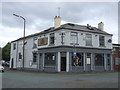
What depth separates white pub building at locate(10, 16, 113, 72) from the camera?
3048 centimetres

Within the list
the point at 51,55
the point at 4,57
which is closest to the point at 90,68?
the point at 51,55

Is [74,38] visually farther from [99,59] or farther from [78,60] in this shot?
[99,59]

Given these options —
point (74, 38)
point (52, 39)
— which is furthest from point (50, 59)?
point (74, 38)

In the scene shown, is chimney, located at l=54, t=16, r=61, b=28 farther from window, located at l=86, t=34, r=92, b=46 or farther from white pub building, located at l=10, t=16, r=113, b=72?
window, located at l=86, t=34, r=92, b=46

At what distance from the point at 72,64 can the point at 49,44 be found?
5389 mm

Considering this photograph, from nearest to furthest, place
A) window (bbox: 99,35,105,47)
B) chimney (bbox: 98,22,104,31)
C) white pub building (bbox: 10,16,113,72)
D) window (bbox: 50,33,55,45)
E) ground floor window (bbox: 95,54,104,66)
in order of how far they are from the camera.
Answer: white pub building (bbox: 10,16,113,72) < window (bbox: 50,33,55,45) < ground floor window (bbox: 95,54,104,66) < window (bbox: 99,35,105,47) < chimney (bbox: 98,22,104,31)

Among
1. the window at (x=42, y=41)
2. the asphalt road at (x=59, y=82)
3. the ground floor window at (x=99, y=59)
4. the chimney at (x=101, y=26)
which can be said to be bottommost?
the asphalt road at (x=59, y=82)

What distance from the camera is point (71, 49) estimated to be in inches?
1200

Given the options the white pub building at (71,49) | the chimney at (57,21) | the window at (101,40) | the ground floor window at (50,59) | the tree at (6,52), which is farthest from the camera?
the tree at (6,52)

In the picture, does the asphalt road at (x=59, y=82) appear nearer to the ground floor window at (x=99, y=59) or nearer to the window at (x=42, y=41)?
the ground floor window at (x=99, y=59)

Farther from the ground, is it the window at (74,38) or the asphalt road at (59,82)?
the window at (74,38)

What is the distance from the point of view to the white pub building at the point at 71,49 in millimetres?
30484

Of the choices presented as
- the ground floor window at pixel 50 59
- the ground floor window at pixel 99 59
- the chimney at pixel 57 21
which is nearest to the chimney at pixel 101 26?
the ground floor window at pixel 99 59

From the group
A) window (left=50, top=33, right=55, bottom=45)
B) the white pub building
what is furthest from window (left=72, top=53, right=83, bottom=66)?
window (left=50, top=33, right=55, bottom=45)
